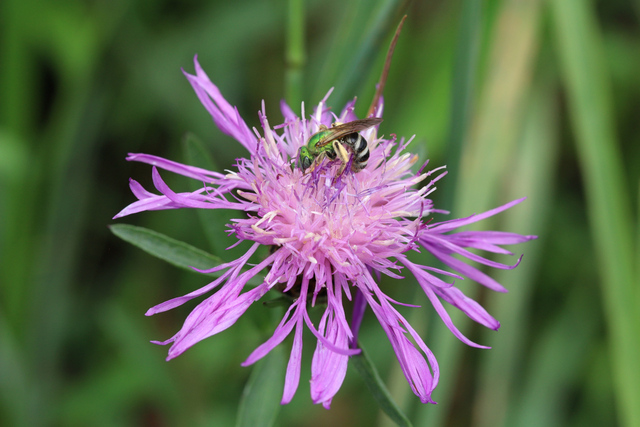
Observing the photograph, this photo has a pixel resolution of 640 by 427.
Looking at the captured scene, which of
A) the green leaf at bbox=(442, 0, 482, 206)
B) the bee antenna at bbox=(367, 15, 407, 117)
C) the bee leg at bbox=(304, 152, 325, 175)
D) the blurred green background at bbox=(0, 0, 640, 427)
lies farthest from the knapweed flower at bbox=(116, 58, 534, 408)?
the blurred green background at bbox=(0, 0, 640, 427)

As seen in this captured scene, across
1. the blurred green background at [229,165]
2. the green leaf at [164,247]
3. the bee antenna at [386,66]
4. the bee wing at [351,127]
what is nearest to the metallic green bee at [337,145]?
the bee wing at [351,127]

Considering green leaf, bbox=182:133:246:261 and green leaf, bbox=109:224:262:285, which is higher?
green leaf, bbox=182:133:246:261

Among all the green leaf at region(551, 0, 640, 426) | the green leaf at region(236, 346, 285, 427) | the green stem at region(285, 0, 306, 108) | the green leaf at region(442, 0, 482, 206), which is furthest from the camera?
the green leaf at region(551, 0, 640, 426)

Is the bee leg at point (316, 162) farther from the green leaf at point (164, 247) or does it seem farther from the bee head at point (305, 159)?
the green leaf at point (164, 247)

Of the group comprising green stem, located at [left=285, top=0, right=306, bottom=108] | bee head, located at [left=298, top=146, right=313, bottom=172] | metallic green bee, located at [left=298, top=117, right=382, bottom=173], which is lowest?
bee head, located at [left=298, top=146, right=313, bottom=172]

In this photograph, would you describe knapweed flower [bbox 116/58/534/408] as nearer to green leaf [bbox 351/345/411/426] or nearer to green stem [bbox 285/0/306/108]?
green leaf [bbox 351/345/411/426]

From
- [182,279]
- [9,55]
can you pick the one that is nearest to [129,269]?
[182,279]
